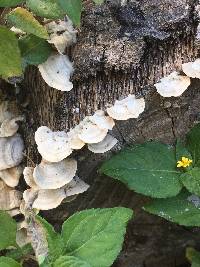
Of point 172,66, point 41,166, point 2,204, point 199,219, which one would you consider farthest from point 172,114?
point 2,204

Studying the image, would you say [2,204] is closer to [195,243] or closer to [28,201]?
[28,201]

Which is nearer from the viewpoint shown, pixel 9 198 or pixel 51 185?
pixel 51 185

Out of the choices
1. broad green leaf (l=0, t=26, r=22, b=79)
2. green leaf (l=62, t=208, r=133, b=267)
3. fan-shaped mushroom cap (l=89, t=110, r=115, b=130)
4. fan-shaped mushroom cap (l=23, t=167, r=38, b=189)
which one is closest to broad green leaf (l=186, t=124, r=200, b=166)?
fan-shaped mushroom cap (l=89, t=110, r=115, b=130)

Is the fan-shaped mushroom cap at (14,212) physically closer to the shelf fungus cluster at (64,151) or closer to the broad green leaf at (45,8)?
the shelf fungus cluster at (64,151)

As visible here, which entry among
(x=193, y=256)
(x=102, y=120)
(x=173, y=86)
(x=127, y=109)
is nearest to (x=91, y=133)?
(x=102, y=120)

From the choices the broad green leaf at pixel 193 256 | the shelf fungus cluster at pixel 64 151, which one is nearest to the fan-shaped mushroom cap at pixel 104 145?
the shelf fungus cluster at pixel 64 151

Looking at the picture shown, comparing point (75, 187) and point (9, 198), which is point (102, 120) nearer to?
point (75, 187)
